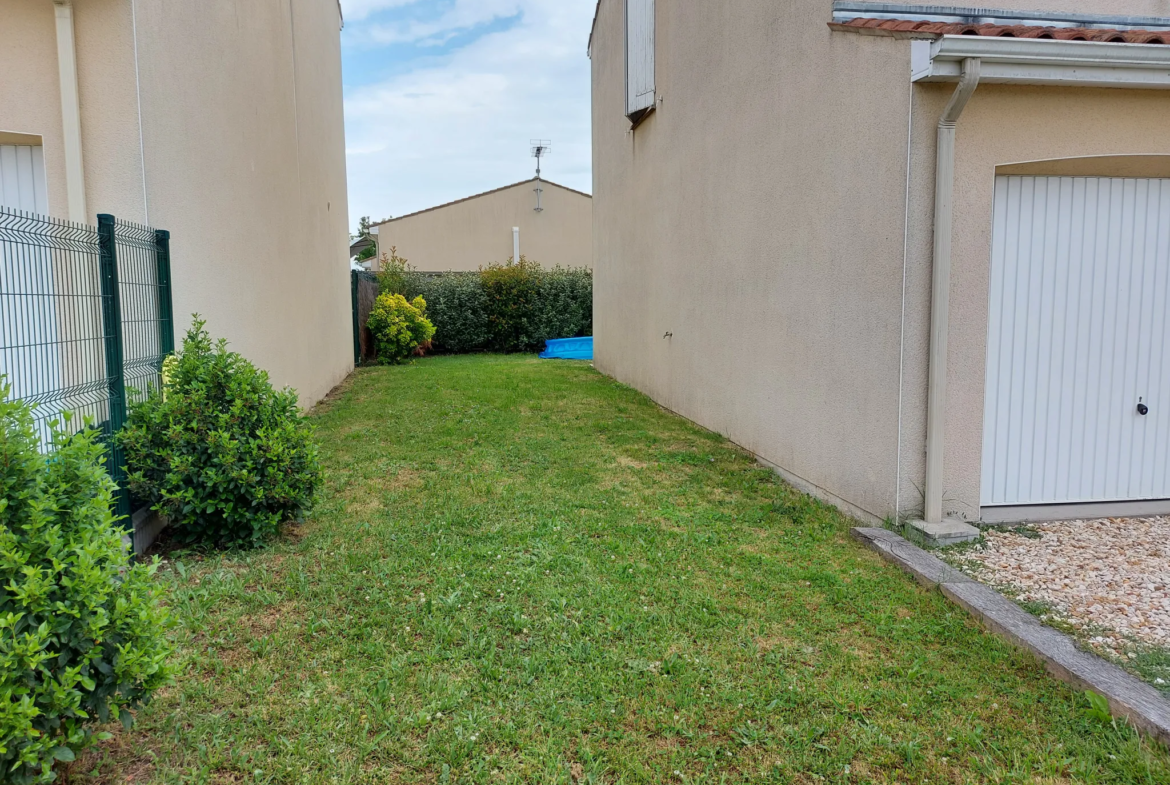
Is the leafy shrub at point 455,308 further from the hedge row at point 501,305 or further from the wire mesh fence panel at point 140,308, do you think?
the wire mesh fence panel at point 140,308

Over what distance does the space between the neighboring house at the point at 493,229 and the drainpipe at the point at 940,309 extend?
21903 millimetres

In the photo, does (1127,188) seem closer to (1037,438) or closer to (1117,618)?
(1037,438)

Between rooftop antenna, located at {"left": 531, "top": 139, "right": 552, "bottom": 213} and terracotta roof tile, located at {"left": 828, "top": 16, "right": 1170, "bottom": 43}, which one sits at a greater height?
rooftop antenna, located at {"left": 531, "top": 139, "right": 552, "bottom": 213}

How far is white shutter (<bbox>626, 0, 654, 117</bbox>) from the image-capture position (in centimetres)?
1038

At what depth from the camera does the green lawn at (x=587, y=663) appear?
2578 mm

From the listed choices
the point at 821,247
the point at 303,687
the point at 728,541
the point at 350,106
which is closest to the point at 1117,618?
the point at 728,541

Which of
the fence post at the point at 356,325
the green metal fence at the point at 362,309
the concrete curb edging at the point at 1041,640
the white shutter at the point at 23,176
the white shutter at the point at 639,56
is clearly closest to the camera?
the concrete curb edging at the point at 1041,640

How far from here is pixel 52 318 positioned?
12.5ft

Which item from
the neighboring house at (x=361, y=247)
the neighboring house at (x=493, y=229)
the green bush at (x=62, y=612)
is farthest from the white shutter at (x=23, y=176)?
the neighboring house at (x=361, y=247)

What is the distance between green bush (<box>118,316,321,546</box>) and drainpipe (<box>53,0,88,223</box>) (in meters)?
1.16

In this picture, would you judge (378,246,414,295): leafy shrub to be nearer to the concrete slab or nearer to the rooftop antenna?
the rooftop antenna

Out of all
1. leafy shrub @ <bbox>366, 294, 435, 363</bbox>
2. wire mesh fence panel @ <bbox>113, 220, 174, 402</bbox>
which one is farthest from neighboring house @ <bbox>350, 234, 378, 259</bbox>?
wire mesh fence panel @ <bbox>113, 220, 174, 402</bbox>

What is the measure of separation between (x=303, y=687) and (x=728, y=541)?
114 inches

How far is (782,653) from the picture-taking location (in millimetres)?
3344
